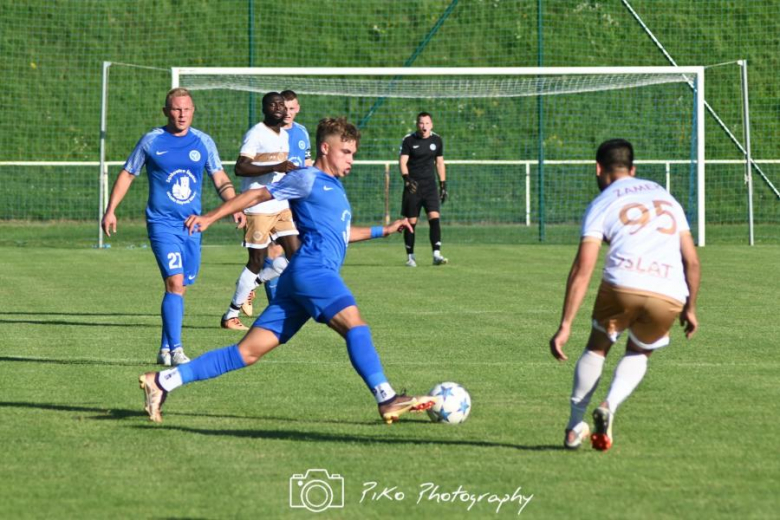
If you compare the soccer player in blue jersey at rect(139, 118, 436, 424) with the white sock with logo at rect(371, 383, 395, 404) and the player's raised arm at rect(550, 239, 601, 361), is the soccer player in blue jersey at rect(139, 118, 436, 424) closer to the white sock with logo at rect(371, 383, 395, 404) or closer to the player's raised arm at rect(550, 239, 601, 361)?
the white sock with logo at rect(371, 383, 395, 404)

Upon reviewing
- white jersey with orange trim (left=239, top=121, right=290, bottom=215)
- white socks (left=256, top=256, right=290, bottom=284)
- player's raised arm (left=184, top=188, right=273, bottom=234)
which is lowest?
white socks (left=256, top=256, right=290, bottom=284)

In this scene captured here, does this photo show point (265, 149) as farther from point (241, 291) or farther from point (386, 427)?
point (386, 427)

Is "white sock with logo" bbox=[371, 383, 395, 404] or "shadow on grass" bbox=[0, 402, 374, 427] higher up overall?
"white sock with logo" bbox=[371, 383, 395, 404]

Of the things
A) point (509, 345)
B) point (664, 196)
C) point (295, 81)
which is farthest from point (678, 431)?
point (295, 81)

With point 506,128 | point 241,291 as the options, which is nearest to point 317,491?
point 241,291

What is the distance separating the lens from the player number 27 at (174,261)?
391 inches

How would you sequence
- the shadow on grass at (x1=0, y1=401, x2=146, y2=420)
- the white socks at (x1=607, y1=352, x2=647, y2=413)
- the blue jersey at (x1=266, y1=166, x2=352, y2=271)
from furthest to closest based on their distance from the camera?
the shadow on grass at (x1=0, y1=401, x2=146, y2=420)
the blue jersey at (x1=266, y1=166, x2=352, y2=271)
the white socks at (x1=607, y1=352, x2=647, y2=413)

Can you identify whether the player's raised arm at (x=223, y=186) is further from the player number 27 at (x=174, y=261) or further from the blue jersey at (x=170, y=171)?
the player number 27 at (x=174, y=261)

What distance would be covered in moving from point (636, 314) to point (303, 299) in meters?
1.78

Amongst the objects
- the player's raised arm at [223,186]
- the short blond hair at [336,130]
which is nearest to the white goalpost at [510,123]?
the player's raised arm at [223,186]

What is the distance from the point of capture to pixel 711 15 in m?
36.2

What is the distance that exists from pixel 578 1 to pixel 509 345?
26.3 m

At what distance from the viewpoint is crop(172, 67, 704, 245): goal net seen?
86.3 ft

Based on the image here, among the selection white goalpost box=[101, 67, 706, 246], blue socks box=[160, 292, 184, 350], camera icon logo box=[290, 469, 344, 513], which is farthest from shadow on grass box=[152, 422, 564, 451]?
white goalpost box=[101, 67, 706, 246]
